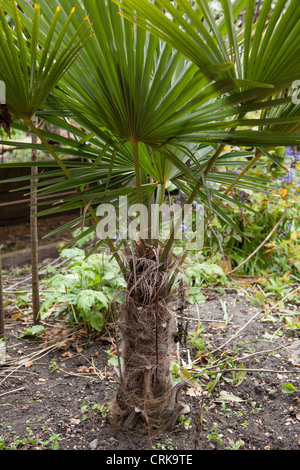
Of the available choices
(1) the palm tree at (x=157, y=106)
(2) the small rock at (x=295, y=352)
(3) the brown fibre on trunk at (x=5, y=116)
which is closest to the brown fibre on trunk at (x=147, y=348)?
(1) the palm tree at (x=157, y=106)

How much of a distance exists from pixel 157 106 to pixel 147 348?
2.60 feet

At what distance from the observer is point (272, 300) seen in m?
2.74

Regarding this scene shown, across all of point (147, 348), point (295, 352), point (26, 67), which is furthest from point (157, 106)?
point (295, 352)

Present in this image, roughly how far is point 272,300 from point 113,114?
1.98 meters

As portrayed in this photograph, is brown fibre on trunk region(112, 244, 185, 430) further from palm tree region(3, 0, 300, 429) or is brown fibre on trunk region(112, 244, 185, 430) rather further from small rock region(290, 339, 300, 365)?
small rock region(290, 339, 300, 365)

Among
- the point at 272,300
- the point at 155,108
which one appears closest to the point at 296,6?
the point at 155,108

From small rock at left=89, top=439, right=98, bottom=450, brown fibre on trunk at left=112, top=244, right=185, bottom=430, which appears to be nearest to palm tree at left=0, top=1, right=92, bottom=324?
brown fibre on trunk at left=112, top=244, right=185, bottom=430

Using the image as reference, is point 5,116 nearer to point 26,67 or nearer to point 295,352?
point 26,67

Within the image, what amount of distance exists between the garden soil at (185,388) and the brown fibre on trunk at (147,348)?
0.22 feet

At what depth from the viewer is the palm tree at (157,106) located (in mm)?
954

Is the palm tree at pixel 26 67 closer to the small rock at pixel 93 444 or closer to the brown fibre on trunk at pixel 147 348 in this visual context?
the brown fibre on trunk at pixel 147 348

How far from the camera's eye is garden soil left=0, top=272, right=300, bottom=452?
151cm

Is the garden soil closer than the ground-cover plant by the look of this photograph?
Yes

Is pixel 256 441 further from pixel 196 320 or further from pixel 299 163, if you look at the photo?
pixel 299 163
